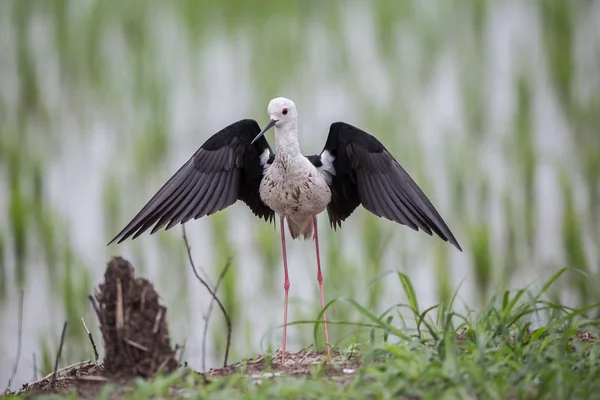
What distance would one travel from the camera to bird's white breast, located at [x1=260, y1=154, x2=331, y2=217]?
530 centimetres

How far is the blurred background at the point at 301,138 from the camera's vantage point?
755 cm

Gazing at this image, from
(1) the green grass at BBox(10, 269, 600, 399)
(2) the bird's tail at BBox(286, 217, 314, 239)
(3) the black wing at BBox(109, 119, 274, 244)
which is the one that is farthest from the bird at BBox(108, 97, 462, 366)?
(1) the green grass at BBox(10, 269, 600, 399)

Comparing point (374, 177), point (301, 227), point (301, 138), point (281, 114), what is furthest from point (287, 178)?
point (301, 138)

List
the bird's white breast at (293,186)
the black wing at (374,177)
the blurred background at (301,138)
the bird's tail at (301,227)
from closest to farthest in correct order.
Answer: the black wing at (374,177) < the bird's white breast at (293,186) < the bird's tail at (301,227) < the blurred background at (301,138)

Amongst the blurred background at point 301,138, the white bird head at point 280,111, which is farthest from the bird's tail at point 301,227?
the blurred background at point 301,138

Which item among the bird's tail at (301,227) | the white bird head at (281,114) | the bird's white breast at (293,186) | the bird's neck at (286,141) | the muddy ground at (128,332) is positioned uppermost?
the white bird head at (281,114)

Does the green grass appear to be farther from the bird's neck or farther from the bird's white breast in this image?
the bird's neck

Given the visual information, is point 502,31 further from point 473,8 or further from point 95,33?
point 95,33

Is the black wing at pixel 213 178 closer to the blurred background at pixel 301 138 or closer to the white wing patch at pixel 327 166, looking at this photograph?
the white wing patch at pixel 327 166

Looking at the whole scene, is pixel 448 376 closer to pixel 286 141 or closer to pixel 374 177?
pixel 374 177

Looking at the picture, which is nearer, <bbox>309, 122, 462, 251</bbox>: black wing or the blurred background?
<bbox>309, 122, 462, 251</bbox>: black wing

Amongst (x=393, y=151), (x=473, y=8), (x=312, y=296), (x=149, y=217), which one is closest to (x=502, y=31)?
(x=473, y=8)

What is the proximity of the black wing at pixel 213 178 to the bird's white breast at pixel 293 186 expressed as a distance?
167 mm

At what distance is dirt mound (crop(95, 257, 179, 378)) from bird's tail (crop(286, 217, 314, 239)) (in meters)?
2.09
